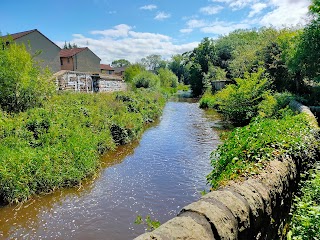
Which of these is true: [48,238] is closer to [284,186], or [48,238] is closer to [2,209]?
[2,209]

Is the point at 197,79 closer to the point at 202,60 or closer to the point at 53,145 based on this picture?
the point at 202,60

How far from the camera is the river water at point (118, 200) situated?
6.55 meters

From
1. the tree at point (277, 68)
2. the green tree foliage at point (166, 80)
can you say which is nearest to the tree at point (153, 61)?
the green tree foliage at point (166, 80)

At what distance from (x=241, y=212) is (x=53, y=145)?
8.94 metres

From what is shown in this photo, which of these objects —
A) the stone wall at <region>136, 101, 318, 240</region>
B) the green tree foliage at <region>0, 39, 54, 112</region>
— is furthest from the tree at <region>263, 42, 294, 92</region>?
the stone wall at <region>136, 101, 318, 240</region>

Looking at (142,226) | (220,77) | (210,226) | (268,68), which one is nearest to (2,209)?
(142,226)

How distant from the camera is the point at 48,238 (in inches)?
243

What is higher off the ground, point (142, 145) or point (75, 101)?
point (75, 101)

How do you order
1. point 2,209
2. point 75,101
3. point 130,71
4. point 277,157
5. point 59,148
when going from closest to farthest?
point 277,157, point 2,209, point 59,148, point 75,101, point 130,71

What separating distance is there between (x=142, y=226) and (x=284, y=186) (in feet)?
12.8

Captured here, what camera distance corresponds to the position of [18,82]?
45.4 ft

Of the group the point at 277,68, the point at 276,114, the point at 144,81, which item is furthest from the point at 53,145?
the point at 144,81

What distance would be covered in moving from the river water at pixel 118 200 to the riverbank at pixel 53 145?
44cm

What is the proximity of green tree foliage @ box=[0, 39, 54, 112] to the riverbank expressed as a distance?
0.90 metres
